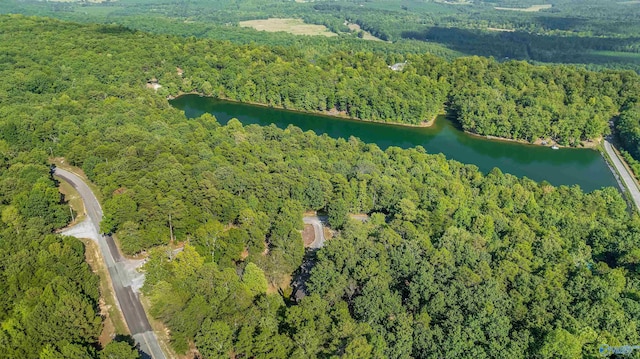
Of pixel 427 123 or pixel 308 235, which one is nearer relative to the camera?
pixel 308 235

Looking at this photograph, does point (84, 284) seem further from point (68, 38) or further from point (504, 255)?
point (68, 38)

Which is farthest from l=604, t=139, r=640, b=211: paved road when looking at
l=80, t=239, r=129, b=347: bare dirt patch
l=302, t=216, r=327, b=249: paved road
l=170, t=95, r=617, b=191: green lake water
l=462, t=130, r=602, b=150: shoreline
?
l=80, t=239, r=129, b=347: bare dirt patch

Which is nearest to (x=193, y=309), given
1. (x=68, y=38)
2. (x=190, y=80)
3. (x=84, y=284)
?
(x=84, y=284)

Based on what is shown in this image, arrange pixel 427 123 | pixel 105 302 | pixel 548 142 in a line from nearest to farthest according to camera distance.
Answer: pixel 105 302
pixel 548 142
pixel 427 123

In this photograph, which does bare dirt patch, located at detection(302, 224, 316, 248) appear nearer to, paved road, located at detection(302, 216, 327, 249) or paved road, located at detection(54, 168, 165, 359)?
paved road, located at detection(302, 216, 327, 249)

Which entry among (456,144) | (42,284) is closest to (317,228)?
(42,284)

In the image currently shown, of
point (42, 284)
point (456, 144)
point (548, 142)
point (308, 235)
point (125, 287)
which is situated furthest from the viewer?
point (548, 142)

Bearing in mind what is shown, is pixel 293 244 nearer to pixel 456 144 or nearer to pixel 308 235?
pixel 308 235
